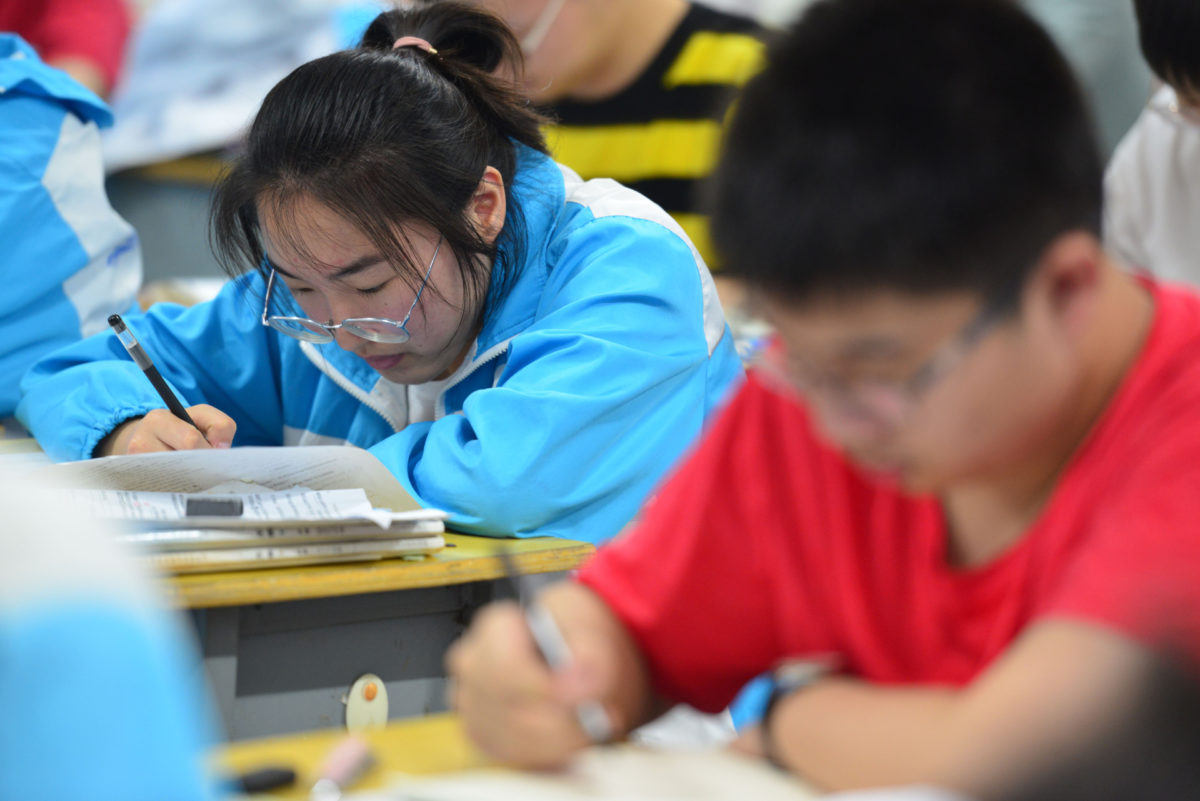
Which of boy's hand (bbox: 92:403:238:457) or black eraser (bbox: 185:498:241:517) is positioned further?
boy's hand (bbox: 92:403:238:457)

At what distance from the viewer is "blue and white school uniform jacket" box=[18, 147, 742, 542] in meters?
1.44

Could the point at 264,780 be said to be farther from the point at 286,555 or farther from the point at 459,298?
the point at 459,298

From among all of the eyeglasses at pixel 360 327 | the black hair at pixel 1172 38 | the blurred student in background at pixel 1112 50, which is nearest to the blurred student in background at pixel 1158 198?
the black hair at pixel 1172 38

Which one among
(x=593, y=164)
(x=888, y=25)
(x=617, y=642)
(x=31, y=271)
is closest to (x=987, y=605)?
(x=617, y=642)

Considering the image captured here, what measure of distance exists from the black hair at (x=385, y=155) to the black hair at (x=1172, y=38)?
80 cm

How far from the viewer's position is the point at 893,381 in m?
0.66

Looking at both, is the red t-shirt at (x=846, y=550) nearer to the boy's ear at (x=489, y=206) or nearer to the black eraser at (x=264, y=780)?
the black eraser at (x=264, y=780)

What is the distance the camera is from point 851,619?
813 mm

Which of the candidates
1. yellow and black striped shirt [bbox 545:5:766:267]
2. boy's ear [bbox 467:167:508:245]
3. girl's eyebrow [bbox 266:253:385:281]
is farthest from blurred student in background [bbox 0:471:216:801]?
yellow and black striped shirt [bbox 545:5:766:267]

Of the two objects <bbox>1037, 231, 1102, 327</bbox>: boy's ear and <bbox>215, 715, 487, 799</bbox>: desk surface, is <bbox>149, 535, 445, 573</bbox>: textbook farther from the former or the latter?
<bbox>1037, 231, 1102, 327</bbox>: boy's ear

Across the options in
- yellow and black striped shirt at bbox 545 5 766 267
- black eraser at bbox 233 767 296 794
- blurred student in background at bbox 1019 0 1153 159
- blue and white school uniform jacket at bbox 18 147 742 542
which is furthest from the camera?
blurred student in background at bbox 1019 0 1153 159

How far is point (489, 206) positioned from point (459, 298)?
126 mm

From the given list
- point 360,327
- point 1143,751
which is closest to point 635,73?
point 360,327

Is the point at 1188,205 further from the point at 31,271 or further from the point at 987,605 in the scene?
the point at 31,271
